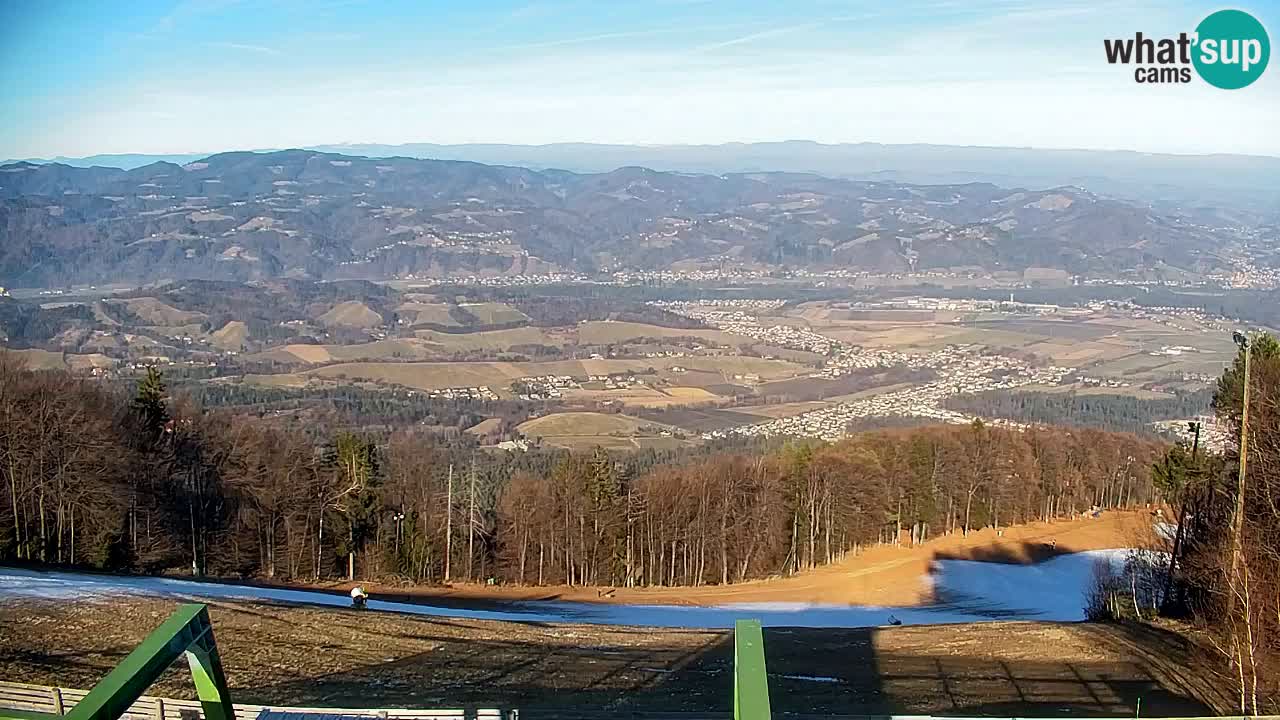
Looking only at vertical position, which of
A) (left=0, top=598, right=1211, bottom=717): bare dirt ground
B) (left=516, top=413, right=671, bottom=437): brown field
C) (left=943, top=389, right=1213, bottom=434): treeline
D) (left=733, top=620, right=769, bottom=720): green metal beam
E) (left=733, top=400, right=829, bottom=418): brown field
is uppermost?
(left=733, top=620, right=769, bottom=720): green metal beam

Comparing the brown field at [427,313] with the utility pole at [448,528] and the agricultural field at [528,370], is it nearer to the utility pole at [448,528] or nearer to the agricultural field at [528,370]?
the agricultural field at [528,370]

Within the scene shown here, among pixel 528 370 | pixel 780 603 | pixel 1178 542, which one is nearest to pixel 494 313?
pixel 528 370

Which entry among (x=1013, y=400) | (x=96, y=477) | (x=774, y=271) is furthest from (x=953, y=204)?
(x=96, y=477)

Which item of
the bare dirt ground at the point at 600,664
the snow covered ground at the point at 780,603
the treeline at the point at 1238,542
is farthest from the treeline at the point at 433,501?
A: the treeline at the point at 1238,542

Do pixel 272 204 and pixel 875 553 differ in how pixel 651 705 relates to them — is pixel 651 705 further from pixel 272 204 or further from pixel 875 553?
pixel 272 204

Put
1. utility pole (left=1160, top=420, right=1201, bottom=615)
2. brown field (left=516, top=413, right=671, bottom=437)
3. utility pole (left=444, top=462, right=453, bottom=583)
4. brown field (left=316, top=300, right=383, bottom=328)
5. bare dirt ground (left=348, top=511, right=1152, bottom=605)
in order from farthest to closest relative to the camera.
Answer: brown field (left=316, top=300, right=383, bottom=328), brown field (left=516, top=413, right=671, bottom=437), utility pole (left=444, top=462, right=453, bottom=583), bare dirt ground (left=348, top=511, right=1152, bottom=605), utility pole (left=1160, top=420, right=1201, bottom=615)

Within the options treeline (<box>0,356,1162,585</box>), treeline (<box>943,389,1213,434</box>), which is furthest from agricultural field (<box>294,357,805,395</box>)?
treeline (<box>0,356,1162,585</box>)

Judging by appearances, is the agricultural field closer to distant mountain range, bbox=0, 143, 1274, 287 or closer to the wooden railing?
distant mountain range, bbox=0, 143, 1274, 287
